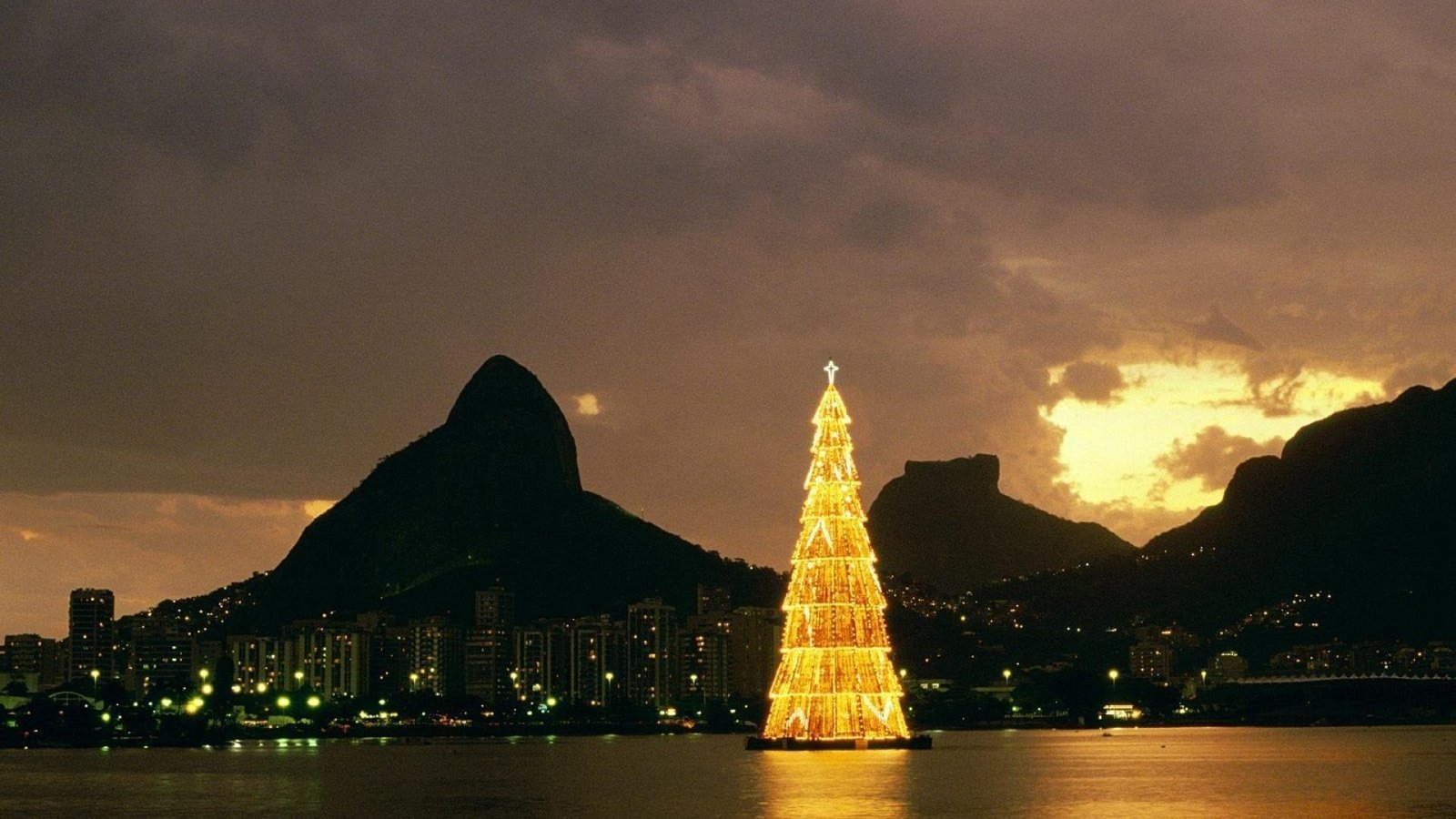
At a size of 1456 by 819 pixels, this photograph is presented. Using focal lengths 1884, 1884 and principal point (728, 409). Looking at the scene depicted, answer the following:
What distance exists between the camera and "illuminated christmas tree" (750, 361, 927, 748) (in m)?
93.1

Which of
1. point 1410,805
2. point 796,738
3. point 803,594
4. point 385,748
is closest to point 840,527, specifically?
point 803,594

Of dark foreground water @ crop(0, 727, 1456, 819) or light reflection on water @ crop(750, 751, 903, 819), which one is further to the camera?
dark foreground water @ crop(0, 727, 1456, 819)

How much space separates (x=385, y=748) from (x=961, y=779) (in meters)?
98.7

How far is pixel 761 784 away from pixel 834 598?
978cm

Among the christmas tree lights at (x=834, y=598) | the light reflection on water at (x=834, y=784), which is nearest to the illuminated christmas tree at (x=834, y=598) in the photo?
the christmas tree lights at (x=834, y=598)

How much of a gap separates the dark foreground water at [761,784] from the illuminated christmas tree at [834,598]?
15.1 ft

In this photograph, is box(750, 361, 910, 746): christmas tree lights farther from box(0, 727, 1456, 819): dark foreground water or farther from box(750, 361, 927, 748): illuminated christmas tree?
box(0, 727, 1456, 819): dark foreground water

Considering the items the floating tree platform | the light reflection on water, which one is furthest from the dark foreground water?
the floating tree platform

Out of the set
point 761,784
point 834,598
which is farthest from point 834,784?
point 834,598

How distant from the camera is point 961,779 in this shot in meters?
102

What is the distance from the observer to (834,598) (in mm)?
92938

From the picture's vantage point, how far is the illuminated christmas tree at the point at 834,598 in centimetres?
9306

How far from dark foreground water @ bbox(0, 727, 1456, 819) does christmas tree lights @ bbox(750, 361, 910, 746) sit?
4.69 meters

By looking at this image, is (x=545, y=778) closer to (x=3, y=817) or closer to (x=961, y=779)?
(x=961, y=779)
